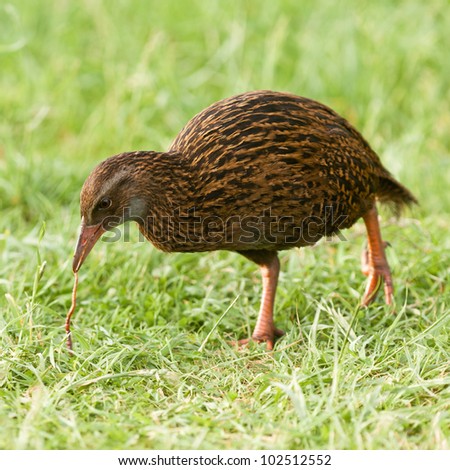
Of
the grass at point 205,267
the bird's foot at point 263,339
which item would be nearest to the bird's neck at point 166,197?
the grass at point 205,267

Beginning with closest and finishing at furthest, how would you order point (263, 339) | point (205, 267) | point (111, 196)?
point (111, 196), point (263, 339), point (205, 267)

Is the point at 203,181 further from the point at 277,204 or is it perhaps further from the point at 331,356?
the point at 331,356

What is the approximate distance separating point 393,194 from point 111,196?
73.9 inches

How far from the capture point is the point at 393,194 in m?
5.10

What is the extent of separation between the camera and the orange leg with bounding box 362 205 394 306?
16.0 ft

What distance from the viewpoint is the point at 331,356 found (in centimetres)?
403

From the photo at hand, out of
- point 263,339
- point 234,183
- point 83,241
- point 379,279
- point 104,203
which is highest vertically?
point 234,183

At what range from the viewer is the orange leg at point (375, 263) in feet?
16.0

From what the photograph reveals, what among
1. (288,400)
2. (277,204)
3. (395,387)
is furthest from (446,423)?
(277,204)

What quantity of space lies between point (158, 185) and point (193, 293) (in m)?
0.95

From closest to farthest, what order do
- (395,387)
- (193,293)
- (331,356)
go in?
(395,387) < (331,356) < (193,293)

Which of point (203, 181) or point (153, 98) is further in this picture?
point (153, 98)

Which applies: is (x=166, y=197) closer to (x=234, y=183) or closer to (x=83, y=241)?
(x=234, y=183)

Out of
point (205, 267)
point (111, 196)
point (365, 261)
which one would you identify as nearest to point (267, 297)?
point (205, 267)
